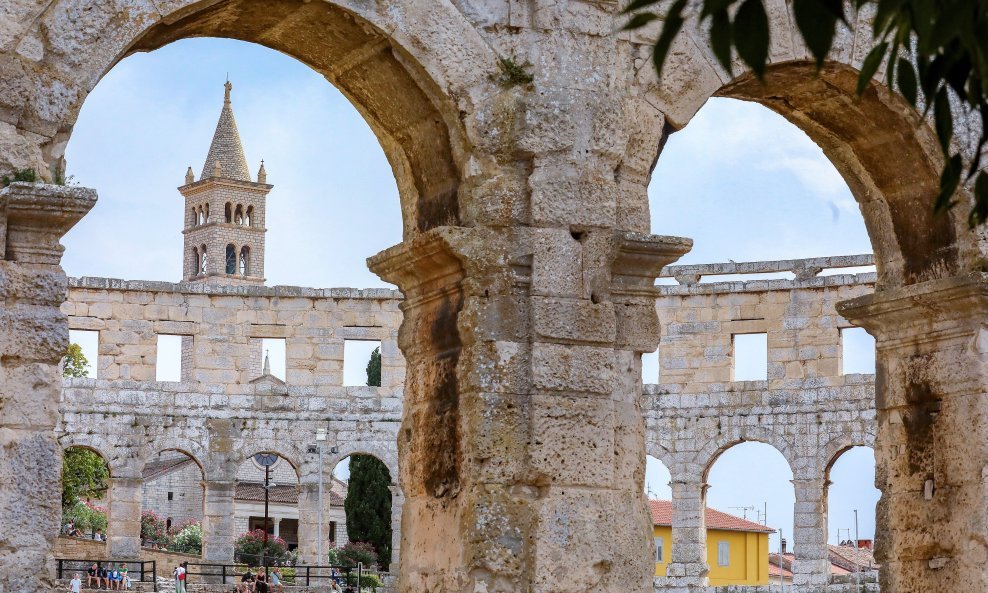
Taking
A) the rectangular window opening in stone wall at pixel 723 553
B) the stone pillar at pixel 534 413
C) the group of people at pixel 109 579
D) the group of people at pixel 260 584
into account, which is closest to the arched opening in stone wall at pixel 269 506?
the rectangular window opening in stone wall at pixel 723 553

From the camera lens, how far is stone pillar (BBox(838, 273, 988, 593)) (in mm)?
8570

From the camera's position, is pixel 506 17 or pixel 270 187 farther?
pixel 270 187

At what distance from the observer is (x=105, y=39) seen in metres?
6.79

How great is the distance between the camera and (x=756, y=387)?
25.0m

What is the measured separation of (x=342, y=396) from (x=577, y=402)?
1923 cm

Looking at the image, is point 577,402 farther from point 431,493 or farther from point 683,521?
point 683,521

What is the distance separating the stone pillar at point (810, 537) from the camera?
23.1 metres

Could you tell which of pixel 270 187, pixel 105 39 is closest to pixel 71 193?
pixel 105 39

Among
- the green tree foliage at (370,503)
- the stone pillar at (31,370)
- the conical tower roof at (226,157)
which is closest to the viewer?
the stone pillar at (31,370)

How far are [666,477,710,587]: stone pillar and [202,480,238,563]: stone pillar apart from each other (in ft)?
23.3

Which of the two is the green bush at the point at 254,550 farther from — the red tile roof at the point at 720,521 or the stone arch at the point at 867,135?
the stone arch at the point at 867,135

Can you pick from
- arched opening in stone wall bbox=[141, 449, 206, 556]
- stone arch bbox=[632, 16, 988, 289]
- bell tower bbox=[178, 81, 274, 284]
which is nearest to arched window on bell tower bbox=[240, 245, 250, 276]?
bell tower bbox=[178, 81, 274, 284]

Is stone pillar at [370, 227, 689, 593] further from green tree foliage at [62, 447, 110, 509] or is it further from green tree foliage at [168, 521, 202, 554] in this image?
green tree foliage at [168, 521, 202, 554]

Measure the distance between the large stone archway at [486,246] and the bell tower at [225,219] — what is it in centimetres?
6894
